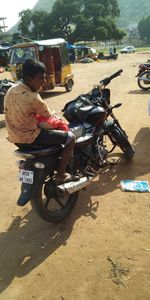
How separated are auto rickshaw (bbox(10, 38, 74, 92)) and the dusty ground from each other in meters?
10.0

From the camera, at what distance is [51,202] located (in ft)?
15.5

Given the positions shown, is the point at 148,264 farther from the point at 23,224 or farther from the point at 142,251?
the point at 23,224

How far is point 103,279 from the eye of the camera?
3.30 metres

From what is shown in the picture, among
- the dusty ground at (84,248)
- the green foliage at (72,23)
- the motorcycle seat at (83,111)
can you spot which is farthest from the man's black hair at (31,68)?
the green foliage at (72,23)

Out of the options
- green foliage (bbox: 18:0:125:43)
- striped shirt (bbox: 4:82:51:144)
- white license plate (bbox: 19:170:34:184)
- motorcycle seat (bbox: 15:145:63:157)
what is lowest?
white license plate (bbox: 19:170:34:184)

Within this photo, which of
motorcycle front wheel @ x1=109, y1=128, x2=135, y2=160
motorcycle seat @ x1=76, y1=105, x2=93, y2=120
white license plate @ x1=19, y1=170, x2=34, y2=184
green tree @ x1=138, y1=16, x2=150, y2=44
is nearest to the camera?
white license plate @ x1=19, y1=170, x2=34, y2=184

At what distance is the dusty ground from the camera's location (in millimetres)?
3213

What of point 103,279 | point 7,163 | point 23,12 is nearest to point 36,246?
point 103,279

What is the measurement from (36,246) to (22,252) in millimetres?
175

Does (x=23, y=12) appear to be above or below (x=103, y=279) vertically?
above

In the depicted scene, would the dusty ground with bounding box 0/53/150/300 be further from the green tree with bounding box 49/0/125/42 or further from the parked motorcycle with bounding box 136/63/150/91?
the green tree with bounding box 49/0/125/42

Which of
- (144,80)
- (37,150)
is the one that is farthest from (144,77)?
(37,150)

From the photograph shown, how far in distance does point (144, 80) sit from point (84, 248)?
35.5 ft

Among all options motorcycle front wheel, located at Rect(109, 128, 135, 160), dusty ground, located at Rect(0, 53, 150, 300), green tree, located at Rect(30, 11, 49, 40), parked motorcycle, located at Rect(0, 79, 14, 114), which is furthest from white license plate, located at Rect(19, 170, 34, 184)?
green tree, located at Rect(30, 11, 49, 40)
